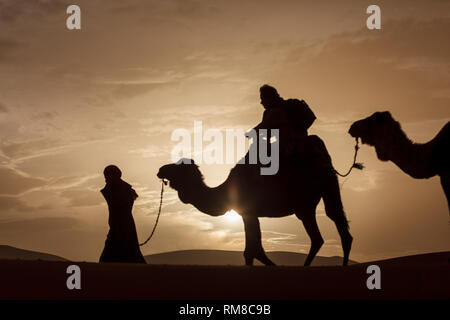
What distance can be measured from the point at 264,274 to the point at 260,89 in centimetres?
437

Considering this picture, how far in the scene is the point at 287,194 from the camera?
1291 centimetres

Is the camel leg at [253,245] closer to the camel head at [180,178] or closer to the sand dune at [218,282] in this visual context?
the camel head at [180,178]

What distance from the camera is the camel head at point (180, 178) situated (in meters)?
13.2

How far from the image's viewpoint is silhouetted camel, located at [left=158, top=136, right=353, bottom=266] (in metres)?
12.8

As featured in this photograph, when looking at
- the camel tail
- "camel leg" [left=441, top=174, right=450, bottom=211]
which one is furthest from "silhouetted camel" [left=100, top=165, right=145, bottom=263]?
"camel leg" [left=441, top=174, right=450, bottom=211]

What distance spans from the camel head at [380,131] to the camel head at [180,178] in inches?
124

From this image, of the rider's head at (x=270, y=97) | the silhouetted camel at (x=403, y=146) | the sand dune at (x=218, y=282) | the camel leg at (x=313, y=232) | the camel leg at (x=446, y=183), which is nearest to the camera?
the sand dune at (x=218, y=282)

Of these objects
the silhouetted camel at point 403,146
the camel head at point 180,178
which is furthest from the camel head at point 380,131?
the camel head at point 180,178

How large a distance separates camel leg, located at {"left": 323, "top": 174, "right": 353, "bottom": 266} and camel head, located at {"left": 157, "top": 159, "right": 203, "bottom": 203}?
242cm

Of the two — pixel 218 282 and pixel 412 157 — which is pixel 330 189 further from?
pixel 218 282

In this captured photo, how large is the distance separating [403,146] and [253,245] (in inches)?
126
